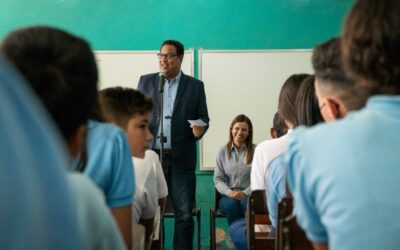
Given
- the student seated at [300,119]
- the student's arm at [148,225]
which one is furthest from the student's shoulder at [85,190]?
the student's arm at [148,225]

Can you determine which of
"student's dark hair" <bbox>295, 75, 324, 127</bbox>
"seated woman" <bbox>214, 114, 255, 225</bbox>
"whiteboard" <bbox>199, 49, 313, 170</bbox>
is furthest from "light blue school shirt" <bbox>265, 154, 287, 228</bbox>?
"whiteboard" <bbox>199, 49, 313, 170</bbox>

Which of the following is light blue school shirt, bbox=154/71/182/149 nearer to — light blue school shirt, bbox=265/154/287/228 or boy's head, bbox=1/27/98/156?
light blue school shirt, bbox=265/154/287/228

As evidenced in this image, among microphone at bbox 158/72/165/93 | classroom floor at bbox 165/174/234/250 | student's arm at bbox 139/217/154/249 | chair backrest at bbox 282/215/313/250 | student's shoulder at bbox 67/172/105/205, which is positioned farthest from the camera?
classroom floor at bbox 165/174/234/250

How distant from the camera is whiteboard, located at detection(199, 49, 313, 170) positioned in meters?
4.96

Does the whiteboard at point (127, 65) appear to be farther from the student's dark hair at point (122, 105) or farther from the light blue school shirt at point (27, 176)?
the light blue school shirt at point (27, 176)

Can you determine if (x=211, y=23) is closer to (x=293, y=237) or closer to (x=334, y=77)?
(x=293, y=237)

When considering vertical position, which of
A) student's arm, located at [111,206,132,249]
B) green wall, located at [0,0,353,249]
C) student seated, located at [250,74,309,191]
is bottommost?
student's arm, located at [111,206,132,249]

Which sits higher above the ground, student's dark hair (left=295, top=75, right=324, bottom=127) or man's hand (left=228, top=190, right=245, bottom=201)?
student's dark hair (left=295, top=75, right=324, bottom=127)

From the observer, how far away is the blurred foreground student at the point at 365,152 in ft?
2.77

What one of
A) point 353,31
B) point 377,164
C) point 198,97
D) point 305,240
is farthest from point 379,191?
point 198,97

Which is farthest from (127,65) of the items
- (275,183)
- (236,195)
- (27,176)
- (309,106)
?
(27,176)

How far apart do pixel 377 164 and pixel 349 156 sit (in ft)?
0.17

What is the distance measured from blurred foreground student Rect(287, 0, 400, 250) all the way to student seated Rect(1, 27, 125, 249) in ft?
1.34

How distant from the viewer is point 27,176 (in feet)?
1.36
